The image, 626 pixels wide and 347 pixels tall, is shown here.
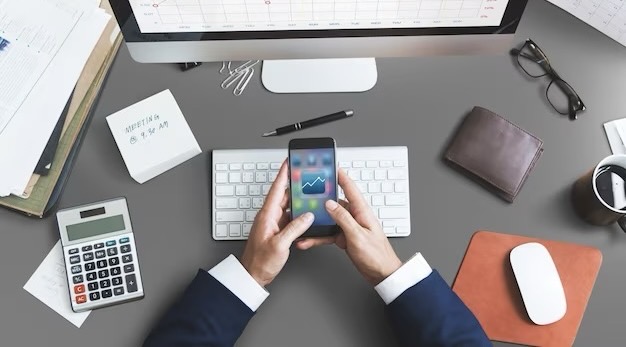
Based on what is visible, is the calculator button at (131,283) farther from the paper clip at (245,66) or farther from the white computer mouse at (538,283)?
the white computer mouse at (538,283)

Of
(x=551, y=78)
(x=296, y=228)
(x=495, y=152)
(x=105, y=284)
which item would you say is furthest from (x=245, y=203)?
(x=551, y=78)

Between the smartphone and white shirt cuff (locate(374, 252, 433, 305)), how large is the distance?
0.10m

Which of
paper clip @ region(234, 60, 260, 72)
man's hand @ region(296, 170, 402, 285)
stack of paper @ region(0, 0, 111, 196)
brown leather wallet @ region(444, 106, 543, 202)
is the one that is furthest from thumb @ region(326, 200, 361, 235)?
stack of paper @ region(0, 0, 111, 196)

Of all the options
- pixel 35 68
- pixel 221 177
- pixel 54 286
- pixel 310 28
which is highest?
pixel 310 28

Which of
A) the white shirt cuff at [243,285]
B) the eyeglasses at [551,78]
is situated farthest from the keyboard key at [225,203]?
the eyeglasses at [551,78]

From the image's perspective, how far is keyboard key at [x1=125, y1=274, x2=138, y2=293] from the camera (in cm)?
79

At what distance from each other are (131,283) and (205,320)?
0.14 metres

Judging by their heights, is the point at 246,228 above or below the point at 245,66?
below

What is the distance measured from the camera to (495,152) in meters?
0.84

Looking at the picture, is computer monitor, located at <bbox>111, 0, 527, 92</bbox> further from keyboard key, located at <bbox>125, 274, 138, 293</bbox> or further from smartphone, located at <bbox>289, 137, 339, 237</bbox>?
keyboard key, located at <bbox>125, 274, 138, 293</bbox>

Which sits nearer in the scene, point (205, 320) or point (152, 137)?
point (205, 320)

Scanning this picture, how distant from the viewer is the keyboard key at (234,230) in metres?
0.81

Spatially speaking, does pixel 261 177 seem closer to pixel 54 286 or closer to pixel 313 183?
pixel 313 183

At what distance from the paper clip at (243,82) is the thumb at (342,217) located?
0.94 ft
